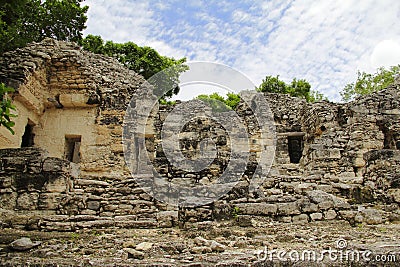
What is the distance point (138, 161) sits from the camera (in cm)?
1052

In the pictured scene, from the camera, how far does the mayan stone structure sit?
5117mm

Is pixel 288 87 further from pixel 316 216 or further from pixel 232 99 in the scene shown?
pixel 316 216

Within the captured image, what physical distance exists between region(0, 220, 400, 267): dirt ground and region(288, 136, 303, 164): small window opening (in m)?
10.3

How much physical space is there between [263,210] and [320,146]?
17.5 ft

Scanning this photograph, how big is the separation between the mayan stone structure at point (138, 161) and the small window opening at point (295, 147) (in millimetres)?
45

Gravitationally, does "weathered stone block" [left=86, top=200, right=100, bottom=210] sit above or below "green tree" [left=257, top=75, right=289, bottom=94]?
below

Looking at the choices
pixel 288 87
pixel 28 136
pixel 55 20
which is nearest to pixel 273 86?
pixel 288 87

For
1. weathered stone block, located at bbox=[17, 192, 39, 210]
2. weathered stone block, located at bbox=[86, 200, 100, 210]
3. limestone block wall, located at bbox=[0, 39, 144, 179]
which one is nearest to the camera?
weathered stone block, located at bbox=[17, 192, 39, 210]

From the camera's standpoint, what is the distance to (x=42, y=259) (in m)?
3.17
